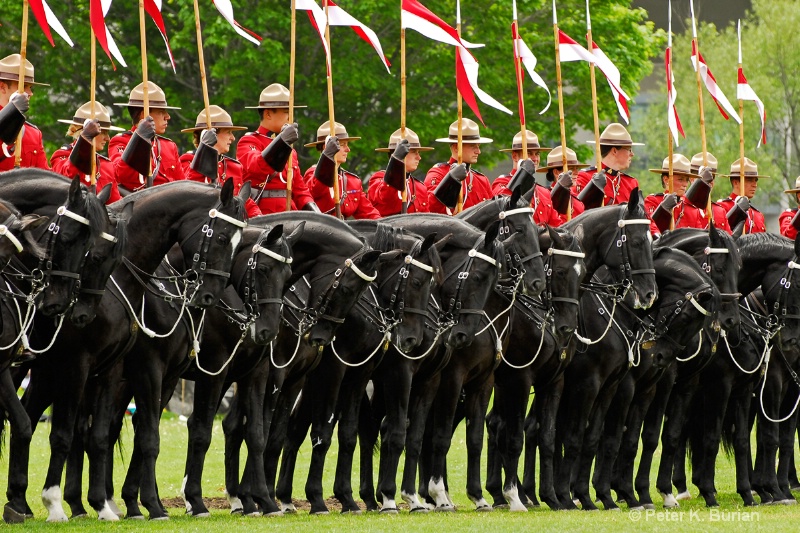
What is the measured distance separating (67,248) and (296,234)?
2350 millimetres

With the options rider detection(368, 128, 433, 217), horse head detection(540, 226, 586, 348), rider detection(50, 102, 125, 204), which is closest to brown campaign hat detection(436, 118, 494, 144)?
rider detection(368, 128, 433, 217)

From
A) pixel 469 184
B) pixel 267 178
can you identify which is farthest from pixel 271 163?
pixel 469 184

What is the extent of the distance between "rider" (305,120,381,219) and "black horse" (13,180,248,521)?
2.46 m

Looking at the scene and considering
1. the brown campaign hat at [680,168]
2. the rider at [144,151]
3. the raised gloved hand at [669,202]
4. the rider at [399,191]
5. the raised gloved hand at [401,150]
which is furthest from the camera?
the brown campaign hat at [680,168]

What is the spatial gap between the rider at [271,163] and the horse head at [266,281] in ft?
4.89

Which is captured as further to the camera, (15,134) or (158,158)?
(158,158)

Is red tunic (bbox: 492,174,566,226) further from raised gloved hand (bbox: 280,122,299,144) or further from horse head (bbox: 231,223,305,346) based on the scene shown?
horse head (bbox: 231,223,305,346)

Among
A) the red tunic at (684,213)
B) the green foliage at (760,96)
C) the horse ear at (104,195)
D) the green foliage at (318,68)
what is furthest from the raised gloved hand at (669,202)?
the green foliage at (760,96)

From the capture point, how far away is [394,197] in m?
15.4

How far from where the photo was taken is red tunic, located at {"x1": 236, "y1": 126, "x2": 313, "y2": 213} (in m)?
13.8

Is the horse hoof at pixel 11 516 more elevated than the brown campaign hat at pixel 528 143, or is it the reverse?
the brown campaign hat at pixel 528 143

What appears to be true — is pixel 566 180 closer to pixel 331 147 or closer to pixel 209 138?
pixel 331 147

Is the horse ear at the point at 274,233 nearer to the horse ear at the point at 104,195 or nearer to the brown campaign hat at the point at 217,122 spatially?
the horse ear at the point at 104,195

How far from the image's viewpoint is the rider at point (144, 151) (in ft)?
40.4
